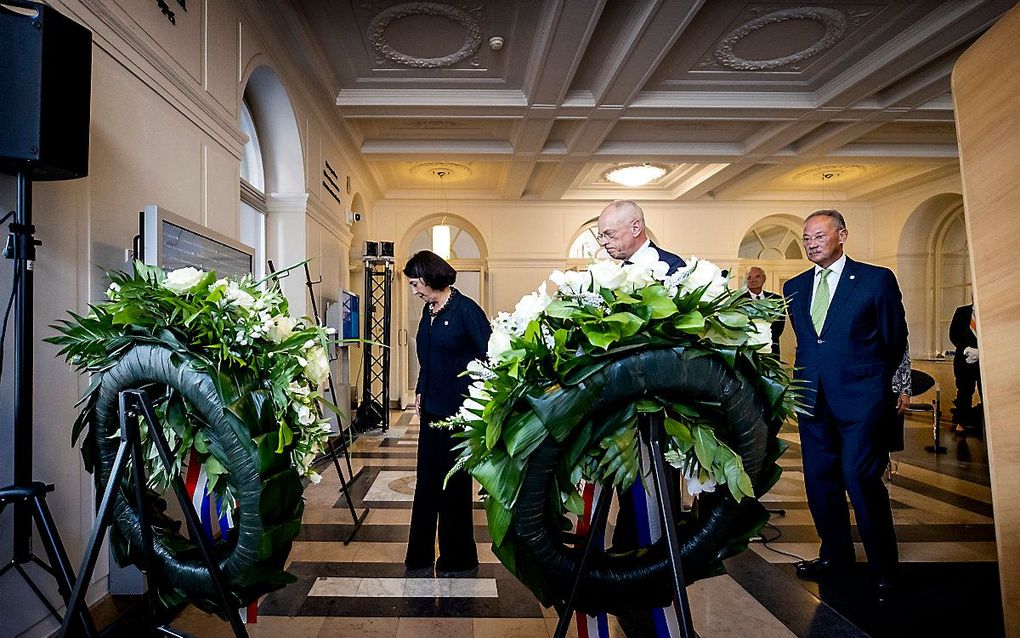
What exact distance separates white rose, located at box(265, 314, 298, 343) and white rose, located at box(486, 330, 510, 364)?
627 mm

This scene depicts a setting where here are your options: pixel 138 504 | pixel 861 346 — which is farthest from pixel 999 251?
pixel 138 504

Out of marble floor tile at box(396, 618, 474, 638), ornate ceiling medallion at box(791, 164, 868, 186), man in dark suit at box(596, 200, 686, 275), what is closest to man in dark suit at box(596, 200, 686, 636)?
man in dark suit at box(596, 200, 686, 275)

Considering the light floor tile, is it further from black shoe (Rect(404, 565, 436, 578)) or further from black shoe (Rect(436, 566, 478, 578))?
black shoe (Rect(436, 566, 478, 578))

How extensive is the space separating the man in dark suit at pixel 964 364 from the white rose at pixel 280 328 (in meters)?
8.09

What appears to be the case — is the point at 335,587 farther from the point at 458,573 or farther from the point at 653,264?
the point at 653,264

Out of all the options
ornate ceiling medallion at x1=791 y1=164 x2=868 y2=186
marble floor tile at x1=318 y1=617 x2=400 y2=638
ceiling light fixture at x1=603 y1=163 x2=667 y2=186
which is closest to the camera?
marble floor tile at x1=318 y1=617 x2=400 y2=638

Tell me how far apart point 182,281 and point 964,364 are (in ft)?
28.6

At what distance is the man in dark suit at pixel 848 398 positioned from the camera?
2537mm

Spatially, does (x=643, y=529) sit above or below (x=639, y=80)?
below

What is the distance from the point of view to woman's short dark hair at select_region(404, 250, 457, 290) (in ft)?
8.96

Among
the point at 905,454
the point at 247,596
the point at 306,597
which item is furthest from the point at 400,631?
the point at 905,454

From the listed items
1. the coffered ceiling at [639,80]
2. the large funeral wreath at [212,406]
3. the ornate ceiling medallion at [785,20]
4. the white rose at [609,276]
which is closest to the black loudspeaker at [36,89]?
the large funeral wreath at [212,406]

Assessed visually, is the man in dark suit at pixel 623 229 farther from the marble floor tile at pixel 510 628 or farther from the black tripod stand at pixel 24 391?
the black tripod stand at pixel 24 391

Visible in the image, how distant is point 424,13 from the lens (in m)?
4.51
